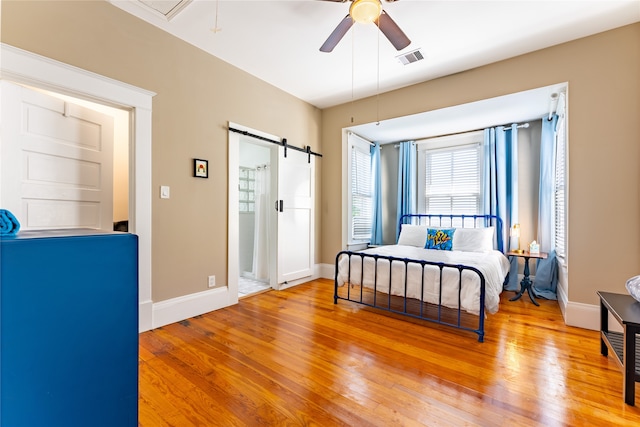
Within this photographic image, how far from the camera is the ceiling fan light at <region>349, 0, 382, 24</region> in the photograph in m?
1.91

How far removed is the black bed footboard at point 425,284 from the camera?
2.47 metres

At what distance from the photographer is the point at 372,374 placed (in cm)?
188

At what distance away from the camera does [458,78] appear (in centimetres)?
344

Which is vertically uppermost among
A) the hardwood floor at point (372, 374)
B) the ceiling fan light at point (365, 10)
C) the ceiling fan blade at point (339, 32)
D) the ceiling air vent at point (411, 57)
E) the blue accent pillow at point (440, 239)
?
the ceiling air vent at point (411, 57)

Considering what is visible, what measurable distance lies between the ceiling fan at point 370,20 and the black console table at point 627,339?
236 centimetres

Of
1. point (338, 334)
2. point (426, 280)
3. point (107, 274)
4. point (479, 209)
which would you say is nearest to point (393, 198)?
point (479, 209)

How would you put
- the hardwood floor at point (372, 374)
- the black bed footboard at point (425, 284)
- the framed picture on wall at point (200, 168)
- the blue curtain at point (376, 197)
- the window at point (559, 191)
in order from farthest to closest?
the blue curtain at point (376, 197)
the window at point (559, 191)
the framed picture on wall at point (200, 168)
the black bed footboard at point (425, 284)
the hardwood floor at point (372, 374)

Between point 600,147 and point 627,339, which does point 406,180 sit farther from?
point 627,339

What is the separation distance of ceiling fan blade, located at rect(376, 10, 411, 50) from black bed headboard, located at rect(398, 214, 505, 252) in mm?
2970

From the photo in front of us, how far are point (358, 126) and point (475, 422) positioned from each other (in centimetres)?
378

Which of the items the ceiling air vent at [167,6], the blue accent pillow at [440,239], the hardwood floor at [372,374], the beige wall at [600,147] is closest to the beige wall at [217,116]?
the beige wall at [600,147]

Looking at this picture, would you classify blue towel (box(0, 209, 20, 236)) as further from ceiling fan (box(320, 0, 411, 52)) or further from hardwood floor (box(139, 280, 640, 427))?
ceiling fan (box(320, 0, 411, 52))

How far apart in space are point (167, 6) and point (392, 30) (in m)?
1.91

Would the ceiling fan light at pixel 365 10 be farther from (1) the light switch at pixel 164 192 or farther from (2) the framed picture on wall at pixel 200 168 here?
(1) the light switch at pixel 164 192
